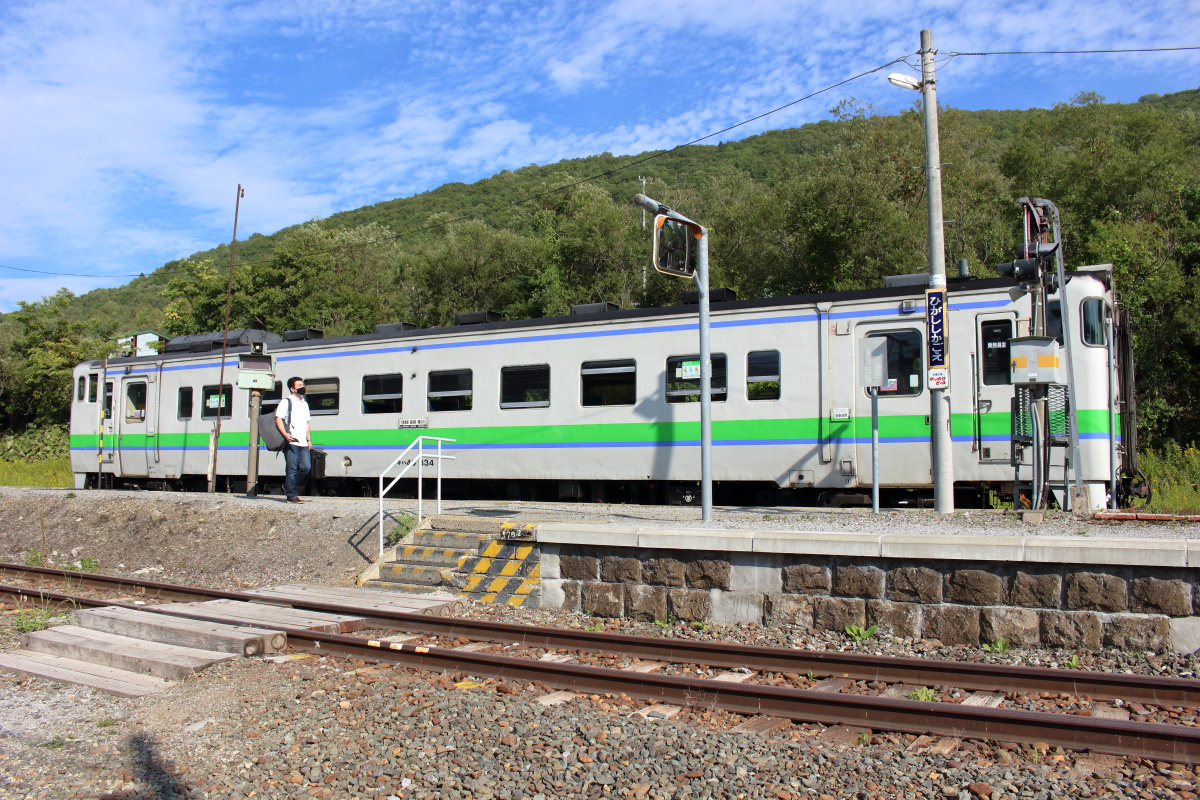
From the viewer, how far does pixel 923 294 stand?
36.8 feet

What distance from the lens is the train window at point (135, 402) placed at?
60.2 ft

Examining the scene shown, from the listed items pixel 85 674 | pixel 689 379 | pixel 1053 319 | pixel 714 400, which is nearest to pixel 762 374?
pixel 714 400

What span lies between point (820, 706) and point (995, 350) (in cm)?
729

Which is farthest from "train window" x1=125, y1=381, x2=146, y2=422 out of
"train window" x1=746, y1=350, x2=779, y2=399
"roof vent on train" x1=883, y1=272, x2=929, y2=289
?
"roof vent on train" x1=883, y1=272, x2=929, y2=289

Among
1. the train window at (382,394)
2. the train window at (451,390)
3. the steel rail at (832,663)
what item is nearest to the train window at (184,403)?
the train window at (382,394)

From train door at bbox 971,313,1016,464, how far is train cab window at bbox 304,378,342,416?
1031 centimetres

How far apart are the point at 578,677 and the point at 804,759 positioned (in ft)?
5.80

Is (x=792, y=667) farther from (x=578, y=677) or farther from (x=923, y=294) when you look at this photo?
(x=923, y=294)

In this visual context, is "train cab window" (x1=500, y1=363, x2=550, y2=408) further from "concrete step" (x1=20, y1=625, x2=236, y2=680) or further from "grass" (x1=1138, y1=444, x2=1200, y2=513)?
"grass" (x1=1138, y1=444, x2=1200, y2=513)

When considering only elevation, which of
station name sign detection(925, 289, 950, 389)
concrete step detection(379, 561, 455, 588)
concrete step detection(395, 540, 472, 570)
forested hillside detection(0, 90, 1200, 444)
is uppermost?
forested hillside detection(0, 90, 1200, 444)

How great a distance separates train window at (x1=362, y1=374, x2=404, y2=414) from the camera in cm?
1478

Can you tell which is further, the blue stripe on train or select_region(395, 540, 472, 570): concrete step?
the blue stripe on train

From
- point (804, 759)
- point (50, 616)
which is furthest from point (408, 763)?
point (50, 616)

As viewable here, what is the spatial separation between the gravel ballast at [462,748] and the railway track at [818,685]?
134 millimetres
